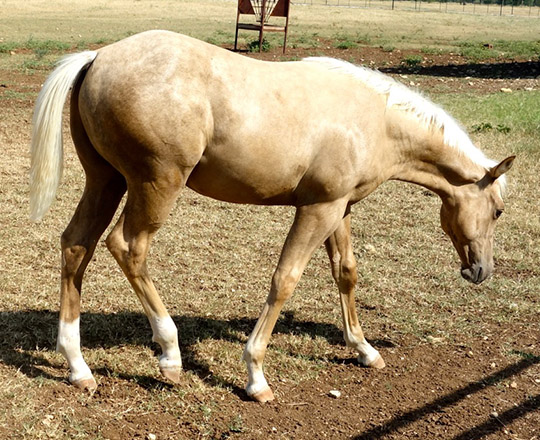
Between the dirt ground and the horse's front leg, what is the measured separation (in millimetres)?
132

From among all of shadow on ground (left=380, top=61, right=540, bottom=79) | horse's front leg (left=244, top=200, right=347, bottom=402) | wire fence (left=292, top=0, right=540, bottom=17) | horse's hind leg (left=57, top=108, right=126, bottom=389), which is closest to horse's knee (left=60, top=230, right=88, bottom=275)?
horse's hind leg (left=57, top=108, right=126, bottom=389)

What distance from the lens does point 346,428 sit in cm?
371

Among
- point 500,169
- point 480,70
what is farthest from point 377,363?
point 480,70

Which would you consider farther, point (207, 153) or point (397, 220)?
point (397, 220)

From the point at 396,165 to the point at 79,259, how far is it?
1855 mm

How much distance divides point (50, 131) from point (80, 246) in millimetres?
632

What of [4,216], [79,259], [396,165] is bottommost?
[4,216]

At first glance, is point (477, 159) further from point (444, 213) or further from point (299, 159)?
point (299, 159)

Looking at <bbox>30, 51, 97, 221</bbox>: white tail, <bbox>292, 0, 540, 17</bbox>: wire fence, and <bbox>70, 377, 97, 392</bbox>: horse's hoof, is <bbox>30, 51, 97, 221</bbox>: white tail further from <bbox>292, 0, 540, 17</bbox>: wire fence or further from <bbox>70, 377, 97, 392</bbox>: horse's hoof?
<bbox>292, 0, 540, 17</bbox>: wire fence

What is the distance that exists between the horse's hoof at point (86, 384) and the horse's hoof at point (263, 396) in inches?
33.6

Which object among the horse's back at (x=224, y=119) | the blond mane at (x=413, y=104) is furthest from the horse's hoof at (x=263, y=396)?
the blond mane at (x=413, y=104)

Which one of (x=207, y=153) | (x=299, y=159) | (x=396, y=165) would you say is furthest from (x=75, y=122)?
(x=396, y=165)

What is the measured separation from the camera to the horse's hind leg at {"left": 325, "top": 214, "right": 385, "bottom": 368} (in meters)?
4.39

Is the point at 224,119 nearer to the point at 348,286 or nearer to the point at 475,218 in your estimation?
the point at 348,286
